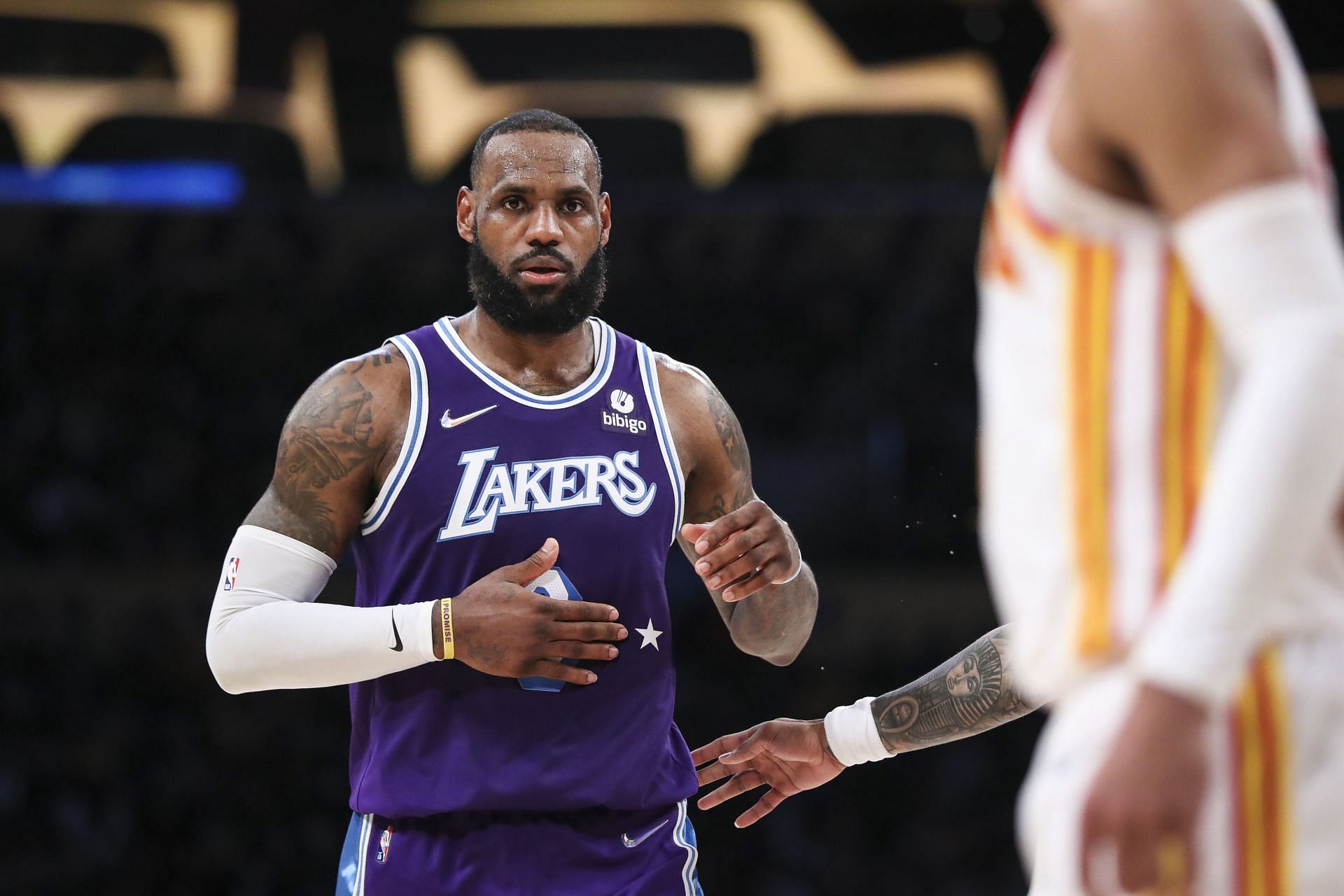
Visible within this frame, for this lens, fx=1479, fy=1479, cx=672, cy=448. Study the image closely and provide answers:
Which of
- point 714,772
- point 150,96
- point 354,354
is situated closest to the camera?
point 714,772

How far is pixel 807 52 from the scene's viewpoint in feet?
31.9

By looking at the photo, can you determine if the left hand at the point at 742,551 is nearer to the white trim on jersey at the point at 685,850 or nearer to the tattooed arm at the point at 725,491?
the tattooed arm at the point at 725,491

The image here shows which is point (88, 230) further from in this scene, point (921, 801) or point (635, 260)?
point (921, 801)

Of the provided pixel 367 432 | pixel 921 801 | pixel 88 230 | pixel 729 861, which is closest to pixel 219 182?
pixel 88 230

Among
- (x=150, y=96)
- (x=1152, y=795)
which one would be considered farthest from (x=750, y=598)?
(x=150, y=96)

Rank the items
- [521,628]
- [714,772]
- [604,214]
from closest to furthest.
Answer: [521,628] < [714,772] < [604,214]

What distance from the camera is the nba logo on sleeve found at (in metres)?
3.00

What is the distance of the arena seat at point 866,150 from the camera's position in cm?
973

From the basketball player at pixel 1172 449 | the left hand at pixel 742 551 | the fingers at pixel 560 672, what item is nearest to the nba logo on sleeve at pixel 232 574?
the fingers at pixel 560 672

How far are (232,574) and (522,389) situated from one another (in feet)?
2.37

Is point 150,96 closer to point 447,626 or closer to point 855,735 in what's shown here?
point 447,626

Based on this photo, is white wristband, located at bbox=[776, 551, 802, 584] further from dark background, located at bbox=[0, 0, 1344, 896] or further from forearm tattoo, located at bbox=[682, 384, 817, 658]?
dark background, located at bbox=[0, 0, 1344, 896]

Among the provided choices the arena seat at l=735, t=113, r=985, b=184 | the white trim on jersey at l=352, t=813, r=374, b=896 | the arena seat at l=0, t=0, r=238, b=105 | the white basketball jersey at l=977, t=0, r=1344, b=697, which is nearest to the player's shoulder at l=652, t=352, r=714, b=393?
the white trim on jersey at l=352, t=813, r=374, b=896

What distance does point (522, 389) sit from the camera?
324cm
